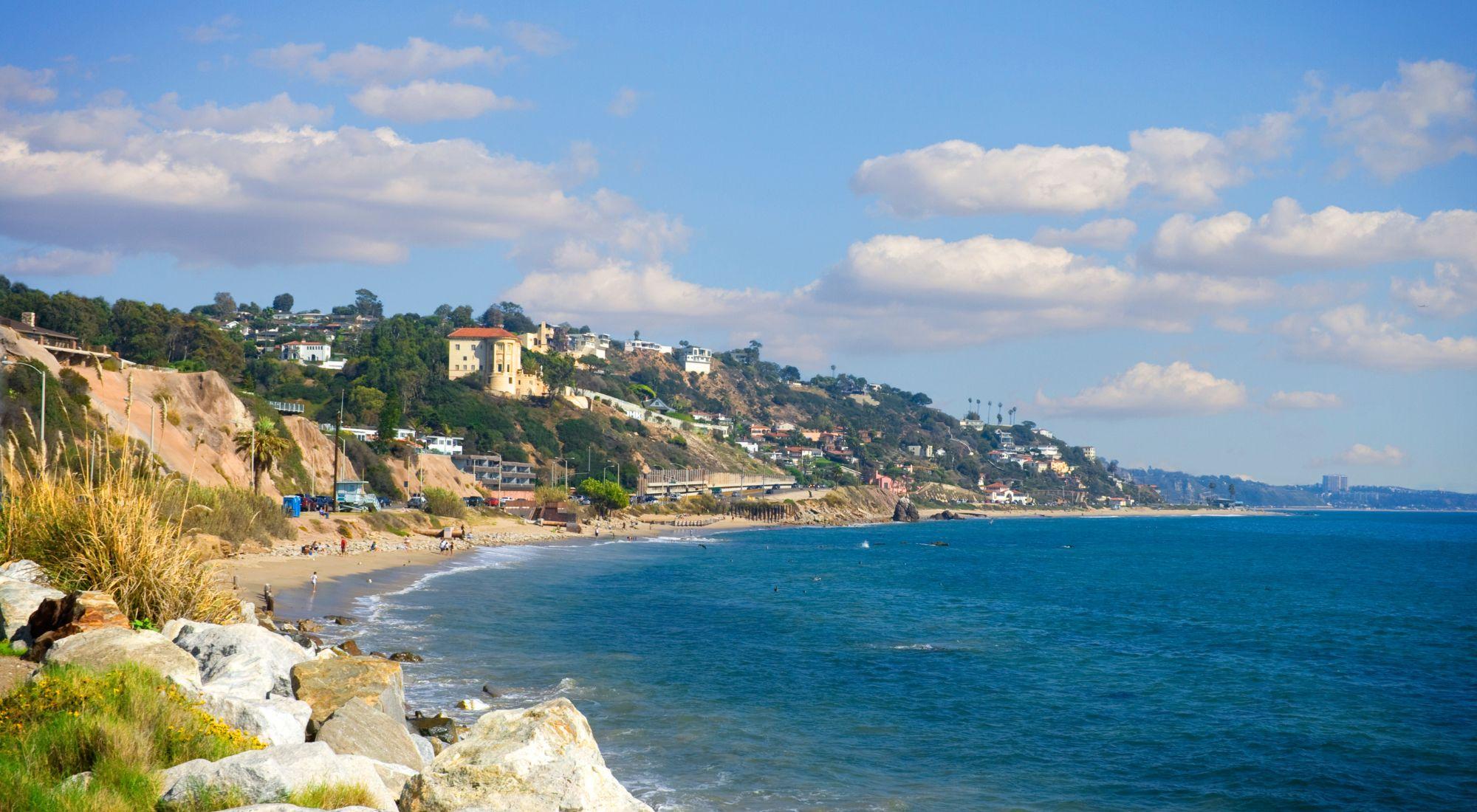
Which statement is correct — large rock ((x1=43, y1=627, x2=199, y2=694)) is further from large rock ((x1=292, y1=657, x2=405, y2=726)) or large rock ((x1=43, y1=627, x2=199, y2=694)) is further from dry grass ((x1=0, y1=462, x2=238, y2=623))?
dry grass ((x1=0, y1=462, x2=238, y2=623))

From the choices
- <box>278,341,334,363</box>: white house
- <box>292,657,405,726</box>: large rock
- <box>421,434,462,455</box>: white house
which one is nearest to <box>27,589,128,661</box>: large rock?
<box>292,657,405,726</box>: large rock

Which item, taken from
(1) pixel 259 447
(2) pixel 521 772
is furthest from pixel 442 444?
(2) pixel 521 772

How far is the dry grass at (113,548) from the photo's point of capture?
52.6ft

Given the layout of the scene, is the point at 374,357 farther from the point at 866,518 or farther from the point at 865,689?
the point at 865,689

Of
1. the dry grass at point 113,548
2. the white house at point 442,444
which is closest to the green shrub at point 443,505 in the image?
the white house at point 442,444

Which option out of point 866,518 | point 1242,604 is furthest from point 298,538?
point 866,518

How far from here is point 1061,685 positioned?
29.9 meters

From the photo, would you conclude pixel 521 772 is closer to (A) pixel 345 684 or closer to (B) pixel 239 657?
(A) pixel 345 684

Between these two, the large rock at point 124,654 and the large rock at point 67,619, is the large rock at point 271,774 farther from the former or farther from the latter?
the large rock at point 67,619

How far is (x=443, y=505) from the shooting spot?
89188mm

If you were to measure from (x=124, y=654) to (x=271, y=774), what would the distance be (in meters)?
5.63

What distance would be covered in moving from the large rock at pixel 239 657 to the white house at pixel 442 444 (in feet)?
333

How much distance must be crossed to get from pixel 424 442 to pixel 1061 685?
97.1 meters

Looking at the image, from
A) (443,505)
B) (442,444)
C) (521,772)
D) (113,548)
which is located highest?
(442,444)
